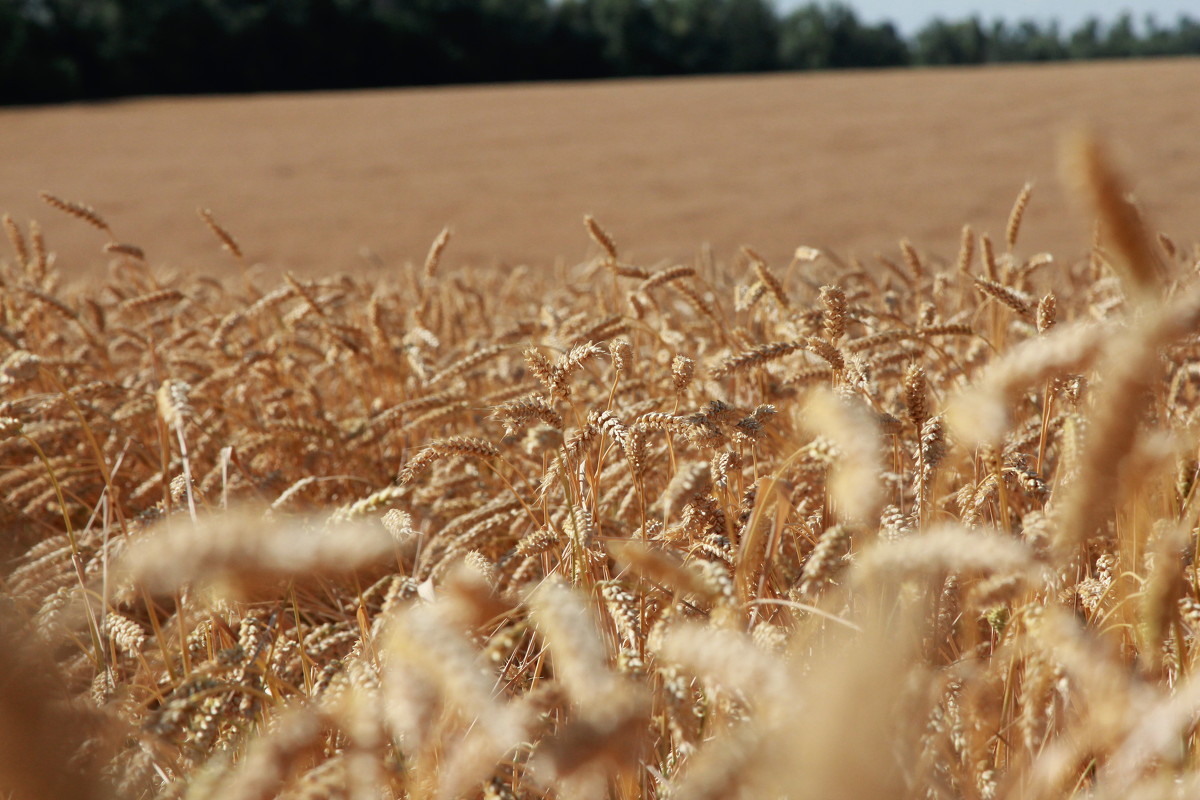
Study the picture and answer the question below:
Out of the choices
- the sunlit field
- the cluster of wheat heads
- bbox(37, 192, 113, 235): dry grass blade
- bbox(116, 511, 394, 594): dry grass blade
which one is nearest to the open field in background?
bbox(37, 192, 113, 235): dry grass blade

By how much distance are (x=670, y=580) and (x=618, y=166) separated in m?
15.2

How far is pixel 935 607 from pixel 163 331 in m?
3.03

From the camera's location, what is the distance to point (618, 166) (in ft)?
50.7

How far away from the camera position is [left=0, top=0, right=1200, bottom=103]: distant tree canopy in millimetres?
31219

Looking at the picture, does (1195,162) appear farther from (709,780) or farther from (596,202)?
(709,780)

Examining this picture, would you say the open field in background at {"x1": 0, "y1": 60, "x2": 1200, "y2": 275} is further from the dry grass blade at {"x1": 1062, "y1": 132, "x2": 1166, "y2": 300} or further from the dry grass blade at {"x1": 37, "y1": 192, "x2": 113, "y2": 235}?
the dry grass blade at {"x1": 1062, "y1": 132, "x2": 1166, "y2": 300}

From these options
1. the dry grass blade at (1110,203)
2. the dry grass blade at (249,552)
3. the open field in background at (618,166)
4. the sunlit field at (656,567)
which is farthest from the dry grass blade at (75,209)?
the open field in background at (618,166)

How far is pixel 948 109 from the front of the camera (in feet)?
56.2

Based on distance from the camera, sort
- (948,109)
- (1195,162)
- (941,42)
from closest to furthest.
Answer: (1195,162) → (948,109) → (941,42)

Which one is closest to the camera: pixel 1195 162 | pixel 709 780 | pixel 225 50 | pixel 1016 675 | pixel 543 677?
pixel 709 780

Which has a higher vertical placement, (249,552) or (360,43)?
(360,43)

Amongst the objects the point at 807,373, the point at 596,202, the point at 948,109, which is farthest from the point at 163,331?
the point at 948,109

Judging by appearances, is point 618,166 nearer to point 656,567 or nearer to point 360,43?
point 656,567

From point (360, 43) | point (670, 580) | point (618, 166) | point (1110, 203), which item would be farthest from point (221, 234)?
point (360, 43)
